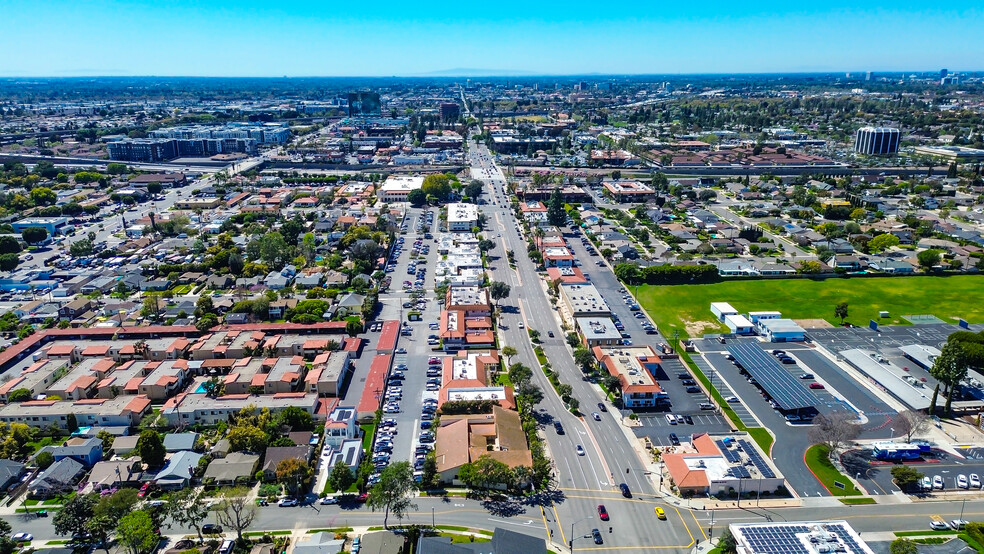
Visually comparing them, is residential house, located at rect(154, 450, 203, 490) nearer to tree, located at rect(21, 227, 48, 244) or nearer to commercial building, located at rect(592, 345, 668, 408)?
commercial building, located at rect(592, 345, 668, 408)

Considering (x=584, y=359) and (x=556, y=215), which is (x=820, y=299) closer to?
(x=584, y=359)

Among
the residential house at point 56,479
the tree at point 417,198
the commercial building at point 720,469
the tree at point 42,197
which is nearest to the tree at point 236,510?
the residential house at point 56,479

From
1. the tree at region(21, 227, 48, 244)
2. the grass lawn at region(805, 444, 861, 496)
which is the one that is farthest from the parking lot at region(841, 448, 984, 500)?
the tree at region(21, 227, 48, 244)

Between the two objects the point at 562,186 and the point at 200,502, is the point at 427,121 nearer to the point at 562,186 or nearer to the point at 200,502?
the point at 562,186

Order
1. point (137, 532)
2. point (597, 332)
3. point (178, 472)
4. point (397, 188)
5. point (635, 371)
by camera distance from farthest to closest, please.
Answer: point (397, 188)
point (597, 332)
point (635, 371)
point (178, 472)
point (137, 532)

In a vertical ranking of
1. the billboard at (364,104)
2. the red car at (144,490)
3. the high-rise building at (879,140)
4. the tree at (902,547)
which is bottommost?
the red car at (144,490)

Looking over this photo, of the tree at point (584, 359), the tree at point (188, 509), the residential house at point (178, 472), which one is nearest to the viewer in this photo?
the tree at point (188, 509)

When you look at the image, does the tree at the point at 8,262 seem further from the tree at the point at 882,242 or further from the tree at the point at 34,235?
the tree at the point at 882,242

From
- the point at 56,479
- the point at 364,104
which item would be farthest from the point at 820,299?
the point at 364,104
